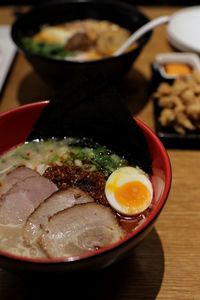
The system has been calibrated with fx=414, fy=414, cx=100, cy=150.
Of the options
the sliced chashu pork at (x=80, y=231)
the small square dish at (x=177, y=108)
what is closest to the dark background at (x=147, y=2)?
the small square dish at (x=177, y=108)

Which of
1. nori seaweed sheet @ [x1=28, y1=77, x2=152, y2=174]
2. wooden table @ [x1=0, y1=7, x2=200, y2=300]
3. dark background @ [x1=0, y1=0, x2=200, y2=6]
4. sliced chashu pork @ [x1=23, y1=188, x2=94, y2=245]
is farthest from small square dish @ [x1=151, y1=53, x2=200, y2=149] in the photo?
dark background @ [x1=0, y1=0, x2=200, y2=6]

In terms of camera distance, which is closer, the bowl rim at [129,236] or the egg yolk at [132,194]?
the bowl rim at [129,236]

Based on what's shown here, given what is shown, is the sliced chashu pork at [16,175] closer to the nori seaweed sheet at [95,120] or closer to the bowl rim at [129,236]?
the nori seaweed sheet at [95,120]

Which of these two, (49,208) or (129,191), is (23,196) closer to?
(49,208)

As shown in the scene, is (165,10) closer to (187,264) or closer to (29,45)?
(29,45)

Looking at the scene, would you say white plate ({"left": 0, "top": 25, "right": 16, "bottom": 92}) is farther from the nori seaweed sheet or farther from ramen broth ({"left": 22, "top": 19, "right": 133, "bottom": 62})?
the nori seaweed sheet

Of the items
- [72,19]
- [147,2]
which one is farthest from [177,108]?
[147,2]
